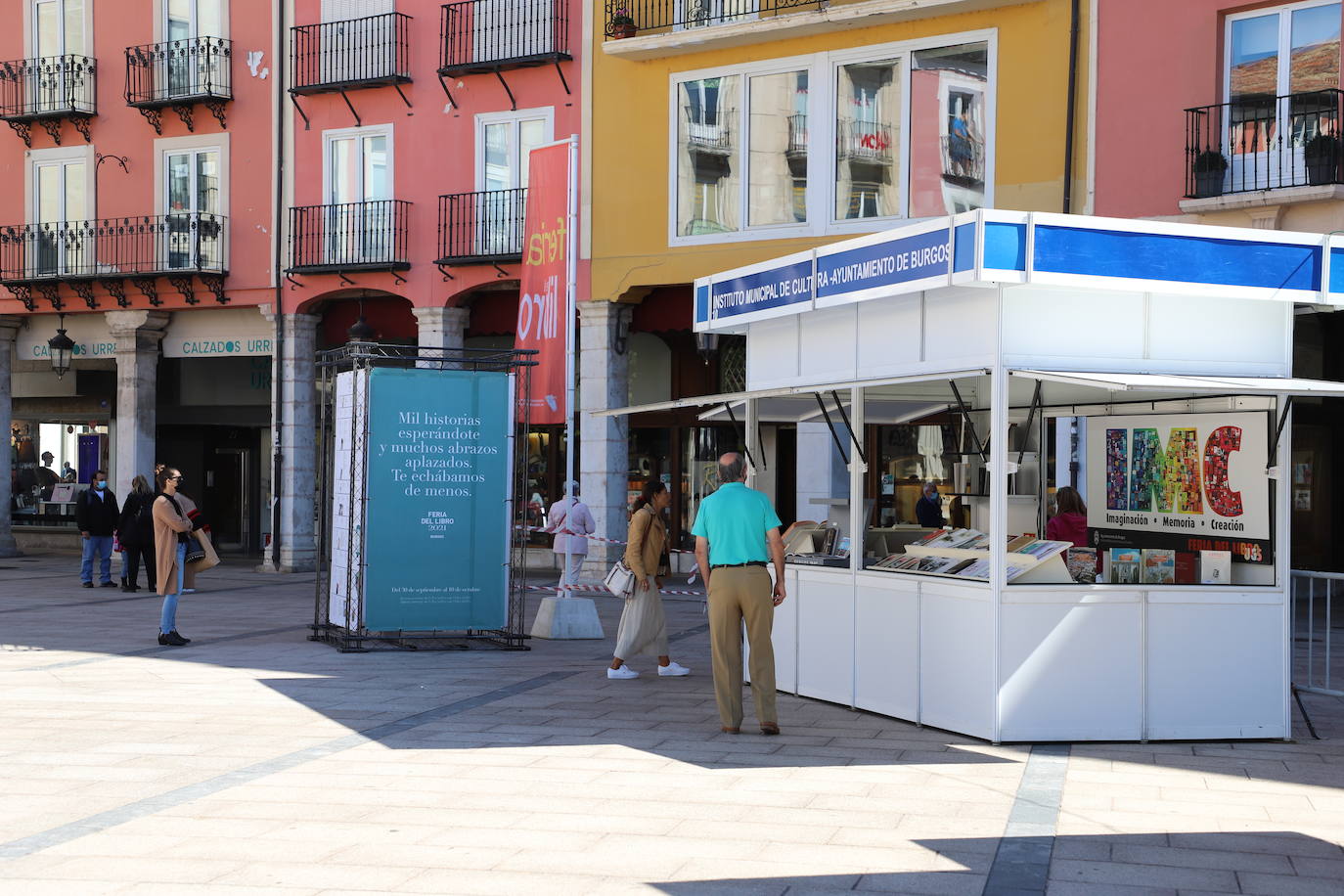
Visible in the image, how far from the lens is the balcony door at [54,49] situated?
99.0ft

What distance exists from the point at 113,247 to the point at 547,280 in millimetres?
15586

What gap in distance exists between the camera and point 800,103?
2267 centimetres

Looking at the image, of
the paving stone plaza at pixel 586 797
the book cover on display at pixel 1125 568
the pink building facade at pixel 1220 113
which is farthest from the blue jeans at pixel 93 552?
the book cover on display at pixel 1125 568

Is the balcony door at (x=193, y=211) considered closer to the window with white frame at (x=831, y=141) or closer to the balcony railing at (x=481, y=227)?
the balcony railing at (x=481, y=227)

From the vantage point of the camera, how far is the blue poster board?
1498cm

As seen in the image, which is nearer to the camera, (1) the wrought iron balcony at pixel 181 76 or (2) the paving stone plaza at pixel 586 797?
(2) the paving stone plaza at pixel 586 797

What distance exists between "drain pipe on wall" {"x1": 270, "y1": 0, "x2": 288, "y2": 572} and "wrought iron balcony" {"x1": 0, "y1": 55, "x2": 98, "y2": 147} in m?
4.33

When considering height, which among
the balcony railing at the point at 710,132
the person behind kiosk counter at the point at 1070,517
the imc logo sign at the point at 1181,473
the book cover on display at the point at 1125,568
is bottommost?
the book cover on display at the point at 1125,568

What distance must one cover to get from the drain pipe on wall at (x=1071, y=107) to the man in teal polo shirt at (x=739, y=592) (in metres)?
11.3

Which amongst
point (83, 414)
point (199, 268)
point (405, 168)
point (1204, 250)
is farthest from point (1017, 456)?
point (83, 414)

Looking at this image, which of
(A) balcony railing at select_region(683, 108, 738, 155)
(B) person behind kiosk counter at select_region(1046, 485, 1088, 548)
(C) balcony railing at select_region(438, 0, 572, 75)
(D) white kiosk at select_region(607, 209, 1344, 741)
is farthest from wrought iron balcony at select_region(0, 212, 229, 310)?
(B) person behind kiosk counter at select_region(1046, 485, 1088, 548)

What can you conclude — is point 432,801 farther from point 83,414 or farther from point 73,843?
point 83,414

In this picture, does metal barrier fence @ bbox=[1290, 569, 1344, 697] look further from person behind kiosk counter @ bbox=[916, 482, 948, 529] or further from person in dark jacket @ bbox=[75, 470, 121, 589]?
person in dark jacket @ bbox=[75, 470, 121, 589]

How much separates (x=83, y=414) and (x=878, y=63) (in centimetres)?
2063
